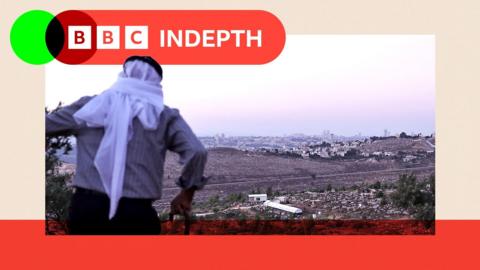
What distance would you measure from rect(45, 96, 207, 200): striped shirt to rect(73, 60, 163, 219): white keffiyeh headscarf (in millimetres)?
39

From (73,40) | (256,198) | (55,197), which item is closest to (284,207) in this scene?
(256,198)

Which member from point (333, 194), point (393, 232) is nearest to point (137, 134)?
point (393, 232)

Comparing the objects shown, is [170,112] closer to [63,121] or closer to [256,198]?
[63,121]

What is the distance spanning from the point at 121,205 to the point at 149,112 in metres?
0.53

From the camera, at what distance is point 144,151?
12.2ft

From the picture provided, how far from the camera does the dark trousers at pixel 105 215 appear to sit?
362 centimetres

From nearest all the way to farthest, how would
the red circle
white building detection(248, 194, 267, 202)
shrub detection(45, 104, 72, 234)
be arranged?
1. the red circle
2. shrub detection(45, 104, 72, 234)
3. white building detection(248, 194, 267, 202)

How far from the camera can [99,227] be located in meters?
3.65

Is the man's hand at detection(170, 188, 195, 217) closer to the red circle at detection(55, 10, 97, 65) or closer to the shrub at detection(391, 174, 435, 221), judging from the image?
the red circle at detection(55, 10, 97, 65)

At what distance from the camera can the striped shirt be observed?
3.66 meters

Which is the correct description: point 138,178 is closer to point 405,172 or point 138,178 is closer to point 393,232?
point 393,232

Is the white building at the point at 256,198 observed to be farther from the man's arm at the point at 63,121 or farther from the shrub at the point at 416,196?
the man's arm at the point at 63,121

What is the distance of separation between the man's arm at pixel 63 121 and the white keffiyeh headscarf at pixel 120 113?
0.18 feet

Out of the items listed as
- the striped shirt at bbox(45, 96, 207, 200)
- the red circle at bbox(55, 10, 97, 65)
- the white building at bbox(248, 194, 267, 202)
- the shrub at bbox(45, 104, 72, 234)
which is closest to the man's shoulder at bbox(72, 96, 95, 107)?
the striped shirt at bbox(45, 96, 207, 200)
